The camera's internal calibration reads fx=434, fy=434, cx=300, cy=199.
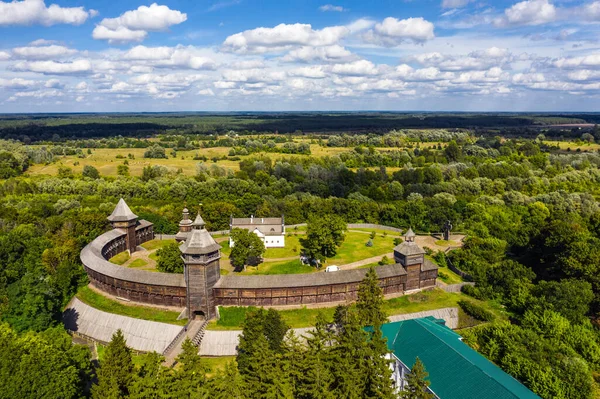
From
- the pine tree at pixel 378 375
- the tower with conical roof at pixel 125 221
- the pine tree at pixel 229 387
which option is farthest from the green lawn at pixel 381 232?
the pine tree at pixel 229 387

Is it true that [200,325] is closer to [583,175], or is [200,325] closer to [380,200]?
[380,200]

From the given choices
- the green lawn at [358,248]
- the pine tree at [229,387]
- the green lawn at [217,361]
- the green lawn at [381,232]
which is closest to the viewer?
the pine tree at [229,387]

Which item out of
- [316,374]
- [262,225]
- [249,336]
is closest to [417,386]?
[316,374]

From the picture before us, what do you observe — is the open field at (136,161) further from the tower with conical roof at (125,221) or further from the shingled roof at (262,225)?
the shingled roof at (262,225)

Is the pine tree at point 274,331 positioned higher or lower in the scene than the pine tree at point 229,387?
lower

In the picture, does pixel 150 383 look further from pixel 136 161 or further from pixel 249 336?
pixel 136 161

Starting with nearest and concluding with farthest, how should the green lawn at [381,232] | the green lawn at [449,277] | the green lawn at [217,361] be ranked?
the green lawn at [217,361] → the green lawn at [449,277] → the green lawn at [381,232]

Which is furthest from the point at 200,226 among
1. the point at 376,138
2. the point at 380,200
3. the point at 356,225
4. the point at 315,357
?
the point at 376,138
